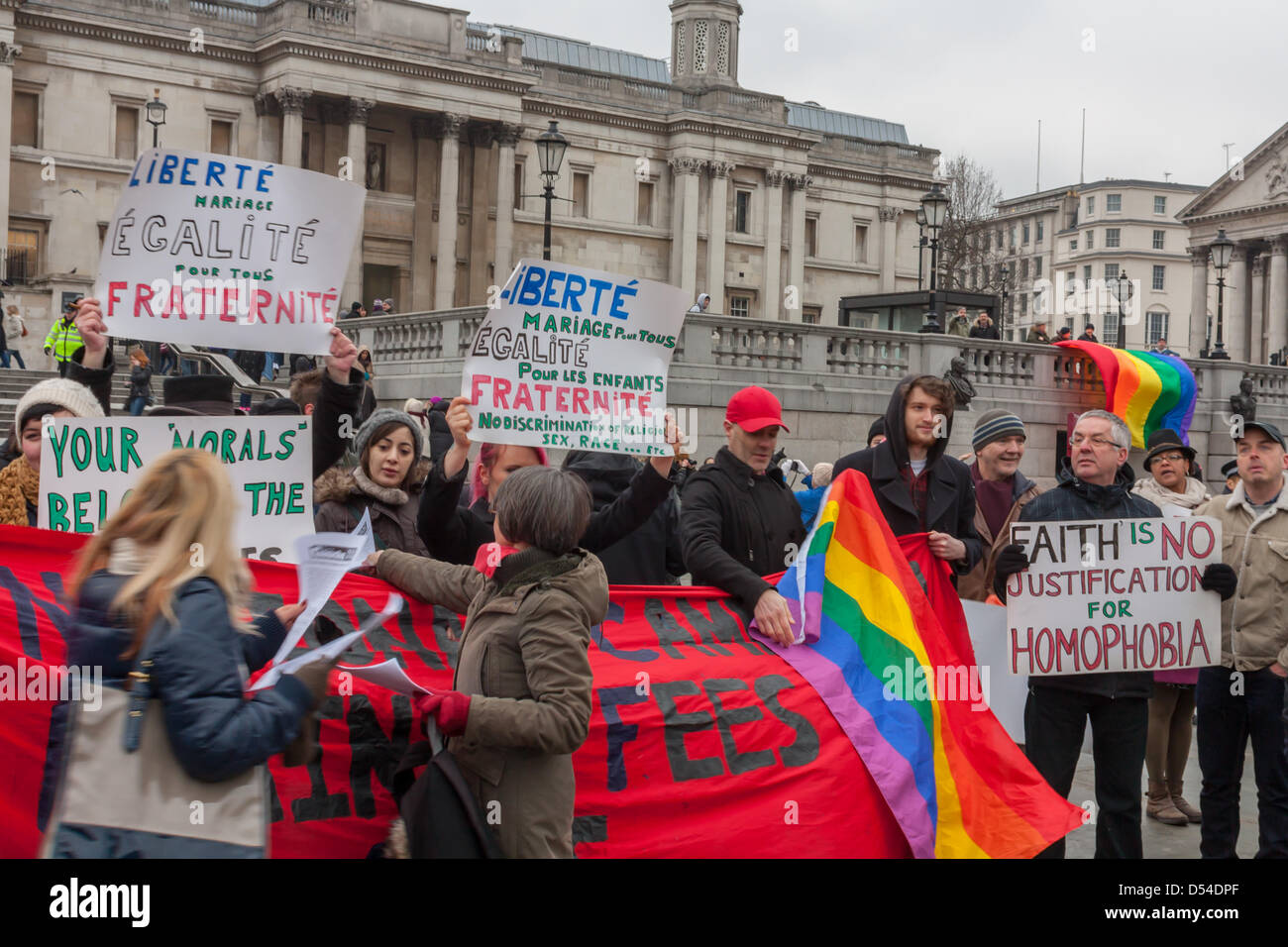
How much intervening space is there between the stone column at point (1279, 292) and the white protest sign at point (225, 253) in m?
79.6

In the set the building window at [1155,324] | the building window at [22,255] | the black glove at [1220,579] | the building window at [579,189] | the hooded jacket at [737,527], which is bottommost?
the black glove at [1220,579]

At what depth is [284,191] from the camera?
5.68m

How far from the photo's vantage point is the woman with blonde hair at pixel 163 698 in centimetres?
303

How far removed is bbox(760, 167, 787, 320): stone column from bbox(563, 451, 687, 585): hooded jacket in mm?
56015

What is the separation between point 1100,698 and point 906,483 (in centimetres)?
118

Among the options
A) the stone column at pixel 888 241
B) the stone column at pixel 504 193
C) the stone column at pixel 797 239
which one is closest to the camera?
the stone column at pixel 504 193

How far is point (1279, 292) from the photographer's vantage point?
3046 inches

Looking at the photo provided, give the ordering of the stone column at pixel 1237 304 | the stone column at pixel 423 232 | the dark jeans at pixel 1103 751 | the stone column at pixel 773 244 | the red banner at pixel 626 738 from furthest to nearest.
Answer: the stone column at pixel 1237 304 < the stone column at pixel 773 244 < the stone column at pixel 423 232 < the dark jeans at pixel 1103 751 < the red banner at pixel 626 738

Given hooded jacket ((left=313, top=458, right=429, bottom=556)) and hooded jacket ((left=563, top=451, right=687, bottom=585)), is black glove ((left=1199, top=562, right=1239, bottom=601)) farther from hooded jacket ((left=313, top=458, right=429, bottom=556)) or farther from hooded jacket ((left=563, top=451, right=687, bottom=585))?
hooded jacket ((left=313, top=458, right=429, bottom=556))

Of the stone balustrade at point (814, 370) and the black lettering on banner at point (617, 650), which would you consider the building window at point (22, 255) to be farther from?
the black lettering on banner at point (617, 650)

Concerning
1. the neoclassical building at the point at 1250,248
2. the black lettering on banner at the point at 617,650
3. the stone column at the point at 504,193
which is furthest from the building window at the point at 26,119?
the neoclassical building at the point at 1250,248

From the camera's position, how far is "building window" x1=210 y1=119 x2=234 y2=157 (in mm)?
49469

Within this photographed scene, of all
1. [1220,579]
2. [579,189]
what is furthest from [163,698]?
[579,189]

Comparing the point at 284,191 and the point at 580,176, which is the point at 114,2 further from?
the point at 284,191
